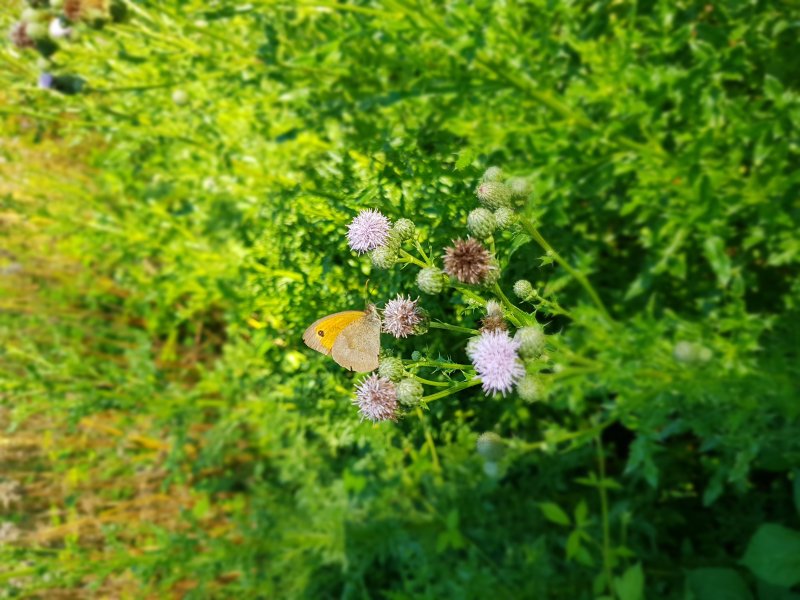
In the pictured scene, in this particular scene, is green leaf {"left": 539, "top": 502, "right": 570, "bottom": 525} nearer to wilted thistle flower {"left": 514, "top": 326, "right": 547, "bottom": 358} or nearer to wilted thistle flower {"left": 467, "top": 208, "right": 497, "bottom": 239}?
wilted thistle flower {"left": 514, "top": 326, "right": 547, "bottom": 358}

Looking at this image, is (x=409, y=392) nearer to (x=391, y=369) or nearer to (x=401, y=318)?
(x=391, y=369)

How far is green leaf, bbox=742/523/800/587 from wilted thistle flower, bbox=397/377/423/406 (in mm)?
1745

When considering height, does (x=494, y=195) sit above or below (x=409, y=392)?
above

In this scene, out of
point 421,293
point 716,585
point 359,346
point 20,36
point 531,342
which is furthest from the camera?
point 20,36

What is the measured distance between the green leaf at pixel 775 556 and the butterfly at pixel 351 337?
70.5 inches

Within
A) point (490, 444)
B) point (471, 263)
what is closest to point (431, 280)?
point (471, 263)

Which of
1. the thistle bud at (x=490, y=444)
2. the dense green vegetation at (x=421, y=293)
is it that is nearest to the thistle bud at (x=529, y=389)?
the dense green vegetation at (x=421, y=293)

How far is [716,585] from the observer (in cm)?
256

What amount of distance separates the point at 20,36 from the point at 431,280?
2.67 meters

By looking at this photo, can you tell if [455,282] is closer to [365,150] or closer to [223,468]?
[365,150]

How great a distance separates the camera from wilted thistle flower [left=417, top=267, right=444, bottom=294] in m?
1.36

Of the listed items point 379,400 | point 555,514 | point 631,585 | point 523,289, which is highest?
point 523,289

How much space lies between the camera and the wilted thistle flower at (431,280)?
4.47 feet

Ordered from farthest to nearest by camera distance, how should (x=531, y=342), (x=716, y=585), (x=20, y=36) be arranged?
(x=20, y=36) < (x=716, y=585) < (x=531, y=342)
